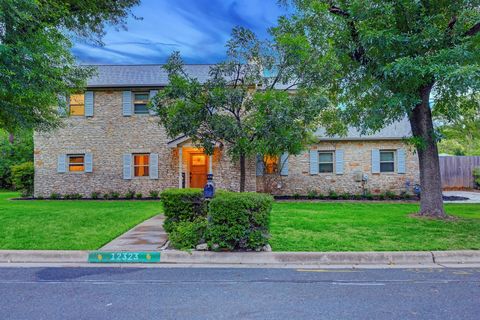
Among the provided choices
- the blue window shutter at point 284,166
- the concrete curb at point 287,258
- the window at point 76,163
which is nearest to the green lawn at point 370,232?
the concrete curb at point 287,258

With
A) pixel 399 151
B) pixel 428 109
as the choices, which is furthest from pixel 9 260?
pixel 399 151

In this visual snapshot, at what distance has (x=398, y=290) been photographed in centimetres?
442

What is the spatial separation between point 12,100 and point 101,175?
23.7 feet

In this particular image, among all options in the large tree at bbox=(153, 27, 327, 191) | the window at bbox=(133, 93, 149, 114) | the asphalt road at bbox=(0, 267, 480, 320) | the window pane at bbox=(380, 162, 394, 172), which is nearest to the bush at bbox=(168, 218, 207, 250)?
the asphalt road at bbox=(0, 267, 480, 320)

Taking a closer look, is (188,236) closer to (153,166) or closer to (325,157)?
(153,166)

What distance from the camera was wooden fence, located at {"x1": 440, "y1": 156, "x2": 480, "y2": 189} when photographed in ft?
69.7

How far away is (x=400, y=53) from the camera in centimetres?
852

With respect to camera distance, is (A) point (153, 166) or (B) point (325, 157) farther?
(B) point (325, 157)

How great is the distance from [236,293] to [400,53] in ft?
23.5

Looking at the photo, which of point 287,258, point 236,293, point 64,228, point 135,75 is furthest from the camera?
point 135,75

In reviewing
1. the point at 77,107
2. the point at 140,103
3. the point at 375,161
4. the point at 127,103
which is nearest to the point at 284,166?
the point at 375,161

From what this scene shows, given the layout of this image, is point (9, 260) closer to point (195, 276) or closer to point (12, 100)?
point (195, 276)

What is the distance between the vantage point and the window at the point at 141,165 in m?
17.1

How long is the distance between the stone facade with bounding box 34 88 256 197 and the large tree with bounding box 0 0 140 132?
3179 mm
